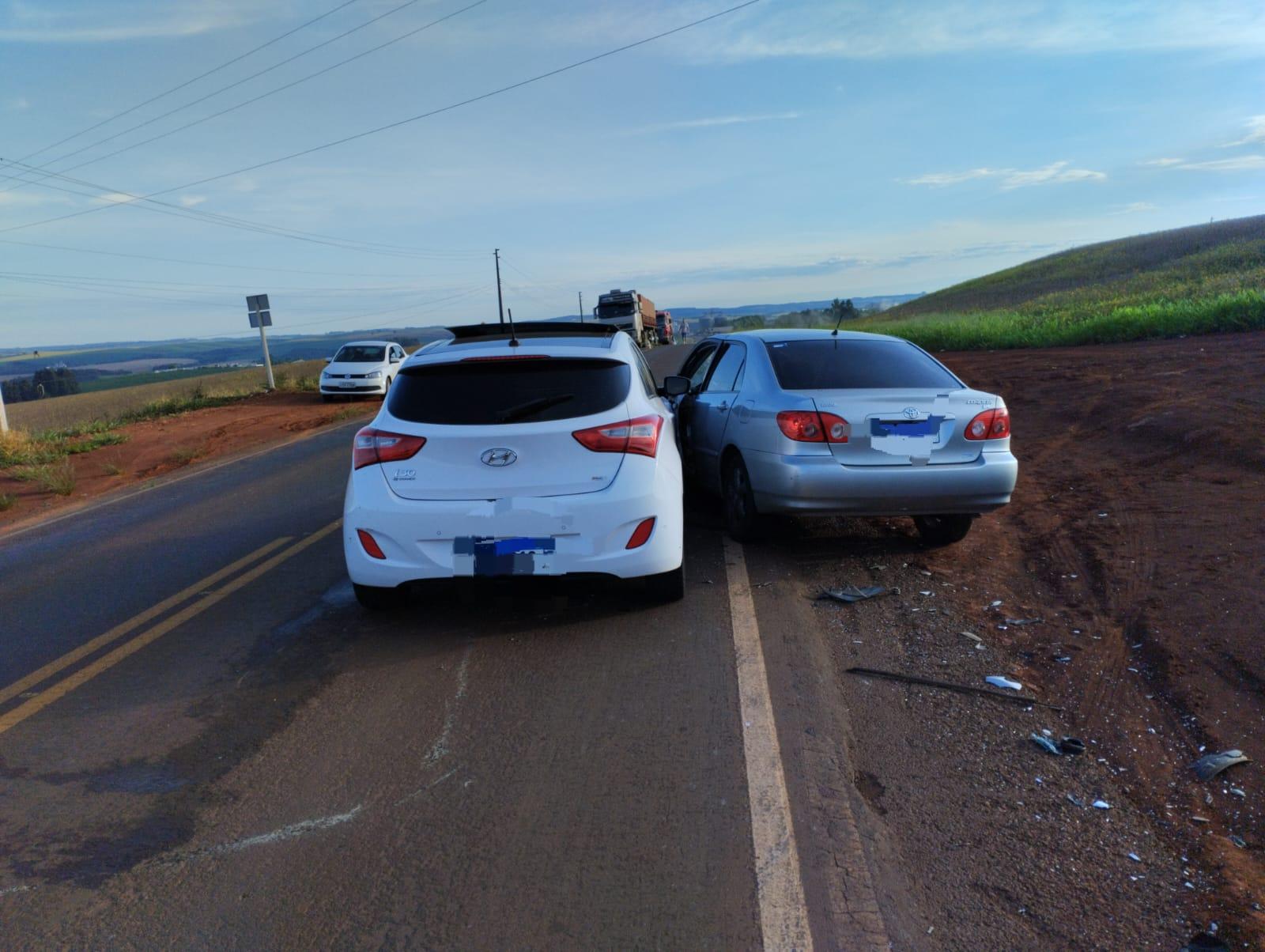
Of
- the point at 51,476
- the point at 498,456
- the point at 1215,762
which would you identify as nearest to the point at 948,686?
the point at 1215,762

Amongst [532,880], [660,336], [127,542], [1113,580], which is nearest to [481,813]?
[532,880]

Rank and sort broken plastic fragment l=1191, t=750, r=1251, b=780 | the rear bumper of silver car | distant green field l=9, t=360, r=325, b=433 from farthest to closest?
1. distant green field l=9, t=360, r=325, b=433
2. the rear bumper of silver car
3. broken plastic fragment l=1191, t=750, r=1251, b=780

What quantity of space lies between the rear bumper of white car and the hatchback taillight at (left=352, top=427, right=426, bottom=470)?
0.07 metres

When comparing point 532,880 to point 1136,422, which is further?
point 1136,422

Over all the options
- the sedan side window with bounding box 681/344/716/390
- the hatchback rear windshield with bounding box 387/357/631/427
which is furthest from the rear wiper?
the sedan side window with bounding box 681/344/716/390

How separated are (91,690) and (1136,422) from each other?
36.4ft

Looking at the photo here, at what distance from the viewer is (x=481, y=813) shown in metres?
3.61

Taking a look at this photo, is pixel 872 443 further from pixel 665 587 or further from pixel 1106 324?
pixel 1106 324

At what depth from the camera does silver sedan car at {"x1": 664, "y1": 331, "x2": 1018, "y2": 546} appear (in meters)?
6.56

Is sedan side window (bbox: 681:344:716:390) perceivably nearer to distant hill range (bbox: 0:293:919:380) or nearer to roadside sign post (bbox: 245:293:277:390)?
roadside sign post (bbox: 245:293:277:390)

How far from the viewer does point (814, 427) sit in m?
6.61

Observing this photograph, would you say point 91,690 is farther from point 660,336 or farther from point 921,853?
point 660,336

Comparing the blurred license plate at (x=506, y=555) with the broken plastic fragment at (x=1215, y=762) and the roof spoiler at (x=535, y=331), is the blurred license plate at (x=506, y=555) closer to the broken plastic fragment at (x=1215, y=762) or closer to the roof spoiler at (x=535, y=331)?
the roof spoiler at (x=535, y=331)

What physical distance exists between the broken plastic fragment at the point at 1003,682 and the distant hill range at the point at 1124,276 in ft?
76.7
